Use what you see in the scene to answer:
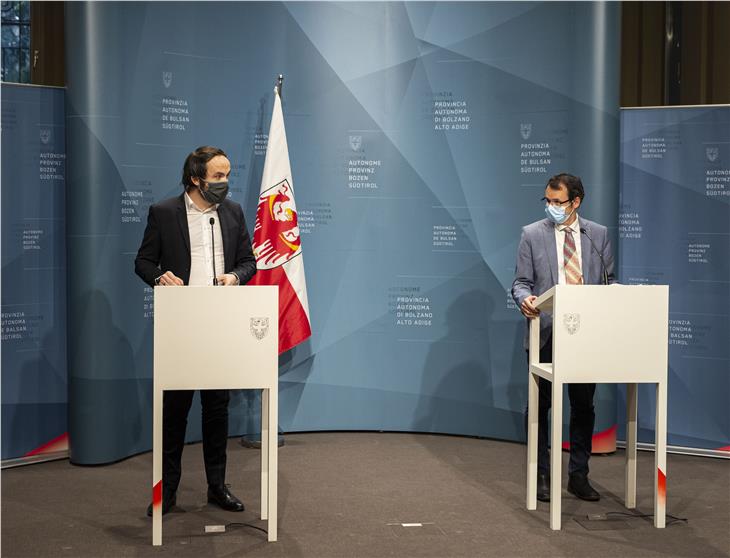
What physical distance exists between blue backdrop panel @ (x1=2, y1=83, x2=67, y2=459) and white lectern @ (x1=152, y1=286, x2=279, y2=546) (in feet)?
6.25

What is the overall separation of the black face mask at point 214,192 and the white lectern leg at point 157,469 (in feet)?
2.96

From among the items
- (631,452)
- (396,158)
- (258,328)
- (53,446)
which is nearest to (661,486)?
(631,452)

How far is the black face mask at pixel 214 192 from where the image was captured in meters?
3.74

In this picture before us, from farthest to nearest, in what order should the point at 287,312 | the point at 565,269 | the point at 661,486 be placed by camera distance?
the point at 287,312 → the point at 565,269 → the point at 661,486

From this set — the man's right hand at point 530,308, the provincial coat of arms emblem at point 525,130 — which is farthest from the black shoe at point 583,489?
the provincial coat of arms emblem at point 525,130

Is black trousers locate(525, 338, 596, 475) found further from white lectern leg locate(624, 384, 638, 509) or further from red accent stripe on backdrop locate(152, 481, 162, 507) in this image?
red accent stripe on backdrop locate(152, 481, 162, 507)

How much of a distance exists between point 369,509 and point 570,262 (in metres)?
1.53

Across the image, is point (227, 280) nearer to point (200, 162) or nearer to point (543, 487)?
point (200, 162)

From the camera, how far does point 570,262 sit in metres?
4.13

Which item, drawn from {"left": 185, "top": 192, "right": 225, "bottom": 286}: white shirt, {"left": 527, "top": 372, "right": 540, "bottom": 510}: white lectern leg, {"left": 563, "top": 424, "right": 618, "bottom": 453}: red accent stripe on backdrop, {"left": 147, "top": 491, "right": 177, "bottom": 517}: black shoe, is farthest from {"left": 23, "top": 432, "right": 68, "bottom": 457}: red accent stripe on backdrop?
{"left": 563, "top": 424, "right": 618, "bottom": 453}: red accent stripe on backdrop

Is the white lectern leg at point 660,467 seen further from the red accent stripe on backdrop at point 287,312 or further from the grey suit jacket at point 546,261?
the red accent stripe on backdrop at point 287,312

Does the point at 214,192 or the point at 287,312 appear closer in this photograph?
the point at 214,192

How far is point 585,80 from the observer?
17.3 ft

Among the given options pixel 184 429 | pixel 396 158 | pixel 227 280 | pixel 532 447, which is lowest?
pixel 532 447
